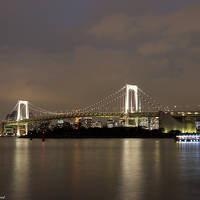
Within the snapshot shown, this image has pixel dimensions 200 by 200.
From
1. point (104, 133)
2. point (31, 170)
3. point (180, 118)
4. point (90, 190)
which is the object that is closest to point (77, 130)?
point (104, 133)

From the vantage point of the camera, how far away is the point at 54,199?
30.4 ft

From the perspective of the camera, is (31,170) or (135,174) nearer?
(135,174)

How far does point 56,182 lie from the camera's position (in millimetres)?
11867

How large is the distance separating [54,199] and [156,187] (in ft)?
9.95

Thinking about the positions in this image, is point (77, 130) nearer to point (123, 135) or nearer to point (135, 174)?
point (123, 135)

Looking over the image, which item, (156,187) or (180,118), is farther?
(180,118)

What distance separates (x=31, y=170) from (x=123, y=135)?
54.6m

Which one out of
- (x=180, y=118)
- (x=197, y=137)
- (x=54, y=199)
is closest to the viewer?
(x=54, y=199)

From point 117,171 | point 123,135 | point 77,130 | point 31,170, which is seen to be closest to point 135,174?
point 117,171

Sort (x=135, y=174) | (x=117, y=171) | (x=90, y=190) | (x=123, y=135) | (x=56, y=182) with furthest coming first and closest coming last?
1. (x=123, y=135)
2. (x=117, y=171)
3. (x=135, y=174)
4. (x=56, y=182)
5. (x=90, y=190)

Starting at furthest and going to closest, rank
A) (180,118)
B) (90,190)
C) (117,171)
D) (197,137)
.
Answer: (180,118), (197,137), (117,171), (90,190)

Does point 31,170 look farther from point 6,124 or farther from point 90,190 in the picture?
point 6,124

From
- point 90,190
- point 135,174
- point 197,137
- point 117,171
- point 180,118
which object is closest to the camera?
point 90,190

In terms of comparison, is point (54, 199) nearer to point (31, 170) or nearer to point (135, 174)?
point (135, 174)
